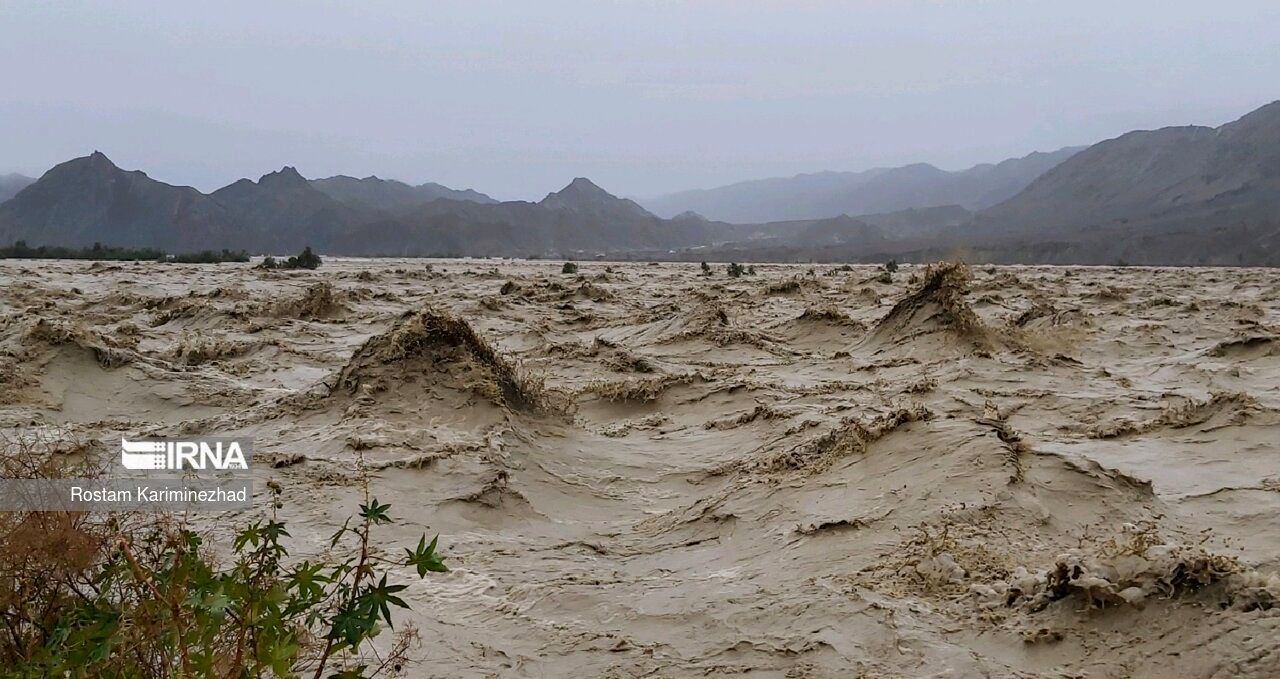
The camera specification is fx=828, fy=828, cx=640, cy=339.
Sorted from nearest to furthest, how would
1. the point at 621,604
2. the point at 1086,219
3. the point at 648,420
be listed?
the point at 621,604 → the point at 648,420 → the point at 1086,219

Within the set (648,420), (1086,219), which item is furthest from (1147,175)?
(648,420)

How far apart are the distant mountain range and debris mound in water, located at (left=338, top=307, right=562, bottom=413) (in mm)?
38796

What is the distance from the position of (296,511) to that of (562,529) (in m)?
1.42

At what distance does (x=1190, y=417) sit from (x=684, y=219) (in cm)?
9526

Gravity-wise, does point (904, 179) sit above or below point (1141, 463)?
above

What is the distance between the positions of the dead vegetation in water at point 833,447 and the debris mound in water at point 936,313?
430 centimetres

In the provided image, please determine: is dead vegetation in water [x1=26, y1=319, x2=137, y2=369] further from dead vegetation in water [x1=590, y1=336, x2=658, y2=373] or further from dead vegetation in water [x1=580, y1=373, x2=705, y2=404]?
dead vegetation in water [x1=590, y1=336, x2=658, y2=373]

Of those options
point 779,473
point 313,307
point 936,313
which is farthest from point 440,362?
point 313,307

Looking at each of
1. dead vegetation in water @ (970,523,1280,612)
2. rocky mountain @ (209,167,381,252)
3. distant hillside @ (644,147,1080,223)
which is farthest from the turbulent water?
distant hillside @ (644,147,1080,223)

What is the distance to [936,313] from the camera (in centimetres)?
946

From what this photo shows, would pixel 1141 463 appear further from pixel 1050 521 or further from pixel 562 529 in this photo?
pixel 562 529

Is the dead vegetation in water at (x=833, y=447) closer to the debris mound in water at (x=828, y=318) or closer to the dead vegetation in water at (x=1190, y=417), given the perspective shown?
the dead vegetation in water at (x=1190, y=417)

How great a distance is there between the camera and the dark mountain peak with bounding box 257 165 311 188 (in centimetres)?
7381

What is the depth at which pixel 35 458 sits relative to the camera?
2.65 meters
